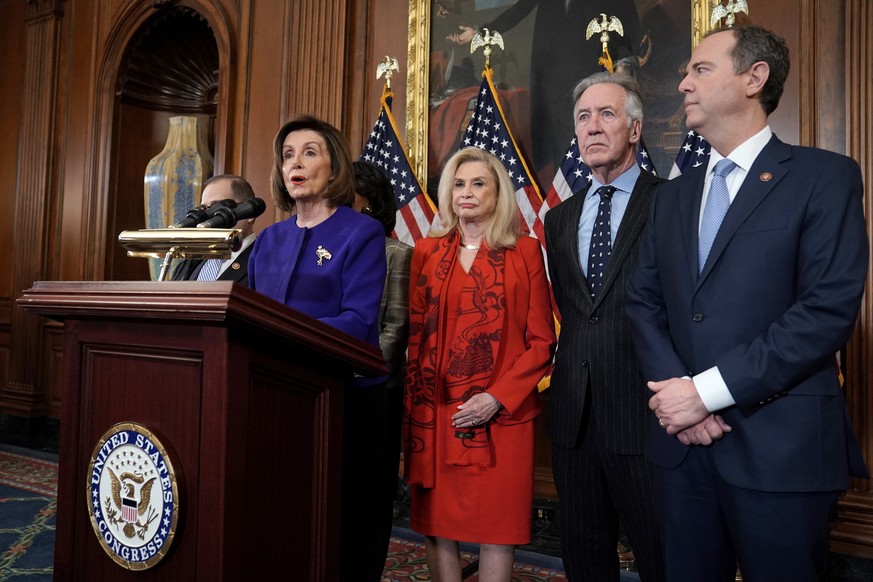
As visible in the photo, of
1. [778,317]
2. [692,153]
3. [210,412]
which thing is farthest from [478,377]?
[692,153]

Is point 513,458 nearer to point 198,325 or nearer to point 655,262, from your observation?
point 655,262

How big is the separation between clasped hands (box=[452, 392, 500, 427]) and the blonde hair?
0.52 metres

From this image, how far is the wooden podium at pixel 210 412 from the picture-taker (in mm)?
1165

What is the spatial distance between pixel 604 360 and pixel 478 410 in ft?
1.40

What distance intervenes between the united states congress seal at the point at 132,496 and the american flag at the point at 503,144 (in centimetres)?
297

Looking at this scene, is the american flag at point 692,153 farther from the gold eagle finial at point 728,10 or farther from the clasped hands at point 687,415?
the clasped hands at point 687,415

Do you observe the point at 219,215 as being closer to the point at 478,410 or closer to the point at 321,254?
the point at 321,254

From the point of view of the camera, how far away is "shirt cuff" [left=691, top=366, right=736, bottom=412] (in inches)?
58.4

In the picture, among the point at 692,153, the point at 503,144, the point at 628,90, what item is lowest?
the point at 628,90

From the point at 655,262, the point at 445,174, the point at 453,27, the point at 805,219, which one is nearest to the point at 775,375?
the point at 805,219

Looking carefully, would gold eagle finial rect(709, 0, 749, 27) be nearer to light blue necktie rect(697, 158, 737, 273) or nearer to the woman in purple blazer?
light blue necktie rect(697, 158, 737, 273)

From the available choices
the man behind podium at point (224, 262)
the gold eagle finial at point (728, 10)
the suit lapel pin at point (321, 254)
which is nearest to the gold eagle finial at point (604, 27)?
the gold eagle finial at point (728, 10)

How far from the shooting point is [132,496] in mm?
1229

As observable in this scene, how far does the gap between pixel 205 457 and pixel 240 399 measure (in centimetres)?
11
